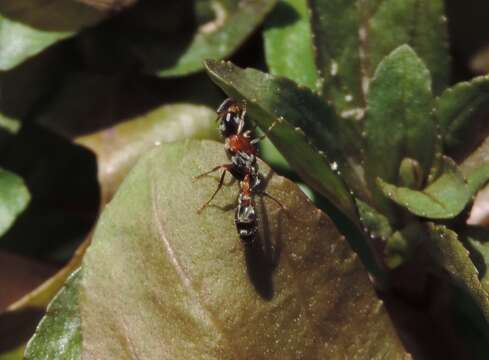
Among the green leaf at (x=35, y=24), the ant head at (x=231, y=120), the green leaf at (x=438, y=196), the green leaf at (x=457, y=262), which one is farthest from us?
the green leaf at (x=35, y=24)

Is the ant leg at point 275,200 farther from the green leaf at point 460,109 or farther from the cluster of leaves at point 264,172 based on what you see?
the green leaf at point 460,109

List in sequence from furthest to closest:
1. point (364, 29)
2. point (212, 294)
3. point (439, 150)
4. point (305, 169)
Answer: point (364, 29) → point (439, 150) → point (305, 169) → point (212, 294)

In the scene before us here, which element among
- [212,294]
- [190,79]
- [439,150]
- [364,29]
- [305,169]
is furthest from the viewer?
[190,79]

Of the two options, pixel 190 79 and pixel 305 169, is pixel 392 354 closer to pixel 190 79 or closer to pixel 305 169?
pixel 305 169

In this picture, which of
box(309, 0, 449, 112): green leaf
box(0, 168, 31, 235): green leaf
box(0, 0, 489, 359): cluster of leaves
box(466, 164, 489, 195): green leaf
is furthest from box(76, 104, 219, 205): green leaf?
box(466, 164, 489, 195): green leaf

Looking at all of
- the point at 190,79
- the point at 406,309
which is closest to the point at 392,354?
the point at 406,309

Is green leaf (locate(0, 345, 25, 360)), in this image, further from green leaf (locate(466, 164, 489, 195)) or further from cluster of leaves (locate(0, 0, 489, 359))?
green leaf (locate(466, 164, 489, 195))

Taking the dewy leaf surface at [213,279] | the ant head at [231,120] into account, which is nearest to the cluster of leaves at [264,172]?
the dewy leaf surface at [213,279]
